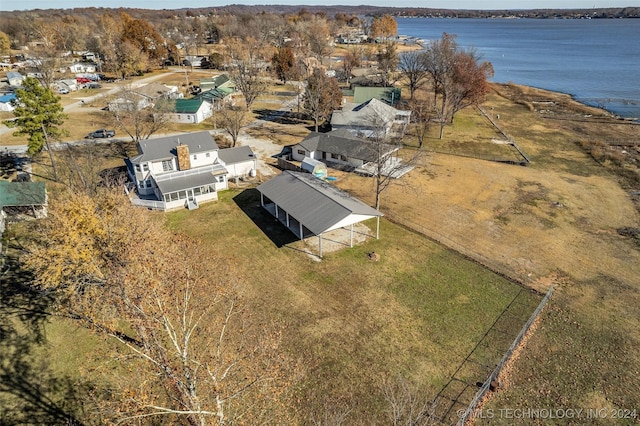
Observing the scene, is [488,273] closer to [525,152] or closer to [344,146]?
[344,146]

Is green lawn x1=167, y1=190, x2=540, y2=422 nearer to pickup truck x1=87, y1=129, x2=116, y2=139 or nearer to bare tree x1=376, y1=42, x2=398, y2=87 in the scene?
pickup truck x1=87, y1=129, x2=116, y2=139

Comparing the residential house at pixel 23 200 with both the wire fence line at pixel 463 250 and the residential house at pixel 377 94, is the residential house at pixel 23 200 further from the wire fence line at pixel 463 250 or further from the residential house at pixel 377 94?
the residential house at pixel 377 94

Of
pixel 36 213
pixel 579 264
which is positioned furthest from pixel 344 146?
pixel 36 213

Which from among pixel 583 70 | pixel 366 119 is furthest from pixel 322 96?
pixel 583 70

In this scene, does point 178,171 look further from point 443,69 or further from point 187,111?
point 443,69

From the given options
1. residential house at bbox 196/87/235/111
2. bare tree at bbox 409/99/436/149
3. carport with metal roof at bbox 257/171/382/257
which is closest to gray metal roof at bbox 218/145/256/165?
carport with metal roof at bbox 257/171/382/257
